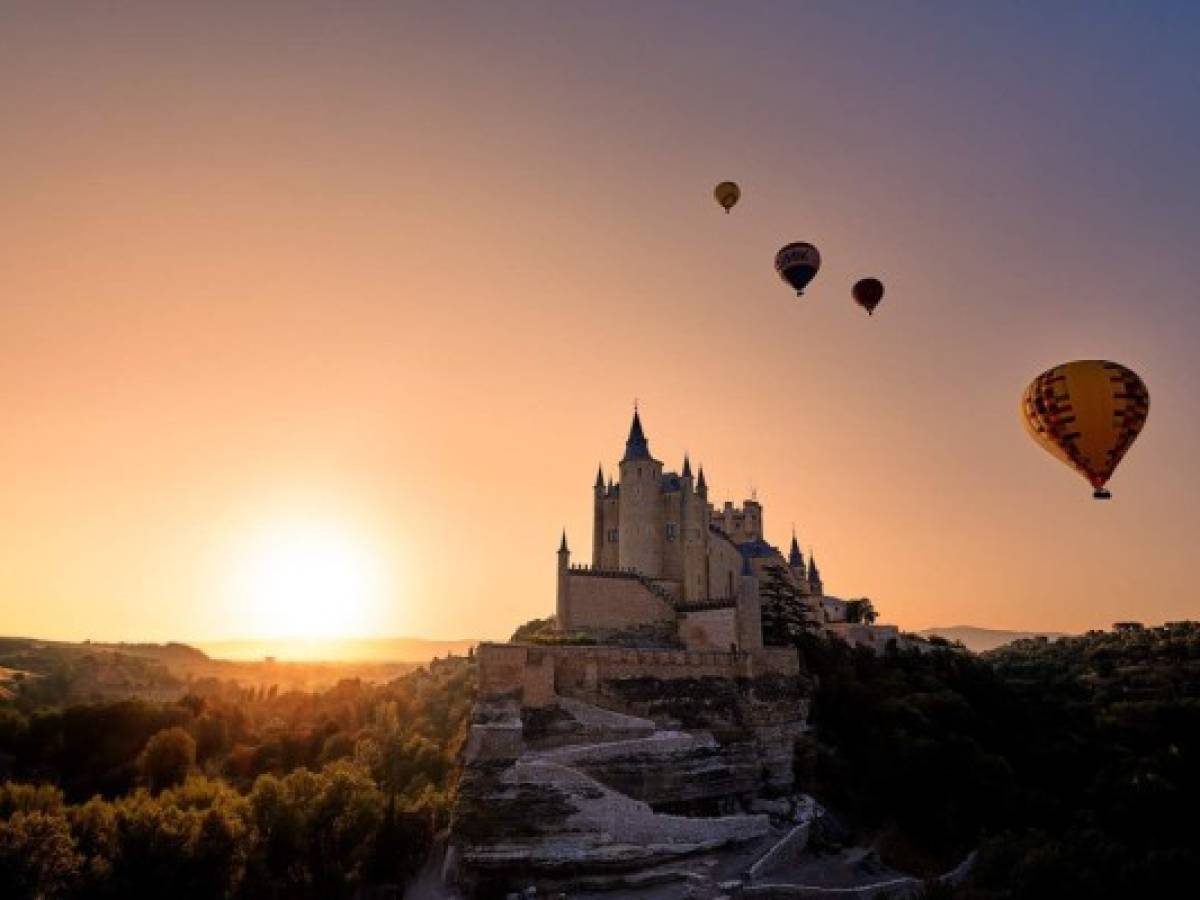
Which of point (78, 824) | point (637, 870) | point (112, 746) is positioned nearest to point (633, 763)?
point (637, 870)

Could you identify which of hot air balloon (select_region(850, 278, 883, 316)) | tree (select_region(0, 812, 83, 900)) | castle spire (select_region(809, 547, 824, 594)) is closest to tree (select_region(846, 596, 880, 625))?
castle spire (select_region(809, 547, 824, 594))

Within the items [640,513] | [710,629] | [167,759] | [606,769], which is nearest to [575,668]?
[606,769]

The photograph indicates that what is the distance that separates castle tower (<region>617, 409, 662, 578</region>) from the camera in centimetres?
5325

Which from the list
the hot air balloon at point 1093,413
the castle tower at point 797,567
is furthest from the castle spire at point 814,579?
the hot air balloon at point 1093,413

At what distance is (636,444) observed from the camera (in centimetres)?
5588

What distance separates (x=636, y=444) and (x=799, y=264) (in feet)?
67.8

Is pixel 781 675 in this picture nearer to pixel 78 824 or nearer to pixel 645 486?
pixel 645 486

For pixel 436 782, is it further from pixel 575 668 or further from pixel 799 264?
pixel 799 264

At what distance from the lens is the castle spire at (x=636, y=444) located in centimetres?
5526

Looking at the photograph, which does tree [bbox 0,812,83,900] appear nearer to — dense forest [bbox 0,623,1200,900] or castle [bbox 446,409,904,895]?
dense forest [bbox 0,623,1200,900]

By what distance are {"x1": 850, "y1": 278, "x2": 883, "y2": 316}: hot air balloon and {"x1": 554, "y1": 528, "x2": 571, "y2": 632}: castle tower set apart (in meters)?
20.9

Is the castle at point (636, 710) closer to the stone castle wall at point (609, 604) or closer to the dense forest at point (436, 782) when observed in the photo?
the stone castle wall at point (609, 604)

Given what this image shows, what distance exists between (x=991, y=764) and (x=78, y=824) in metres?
44.4

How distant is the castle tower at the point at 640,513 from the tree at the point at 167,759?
1042 inches
